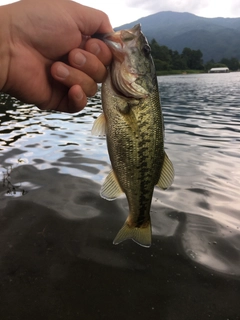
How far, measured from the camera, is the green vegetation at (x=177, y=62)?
Answer: 393 feet

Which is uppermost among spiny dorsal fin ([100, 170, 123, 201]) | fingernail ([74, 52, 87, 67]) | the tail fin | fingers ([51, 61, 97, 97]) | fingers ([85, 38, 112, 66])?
fingers ([85, 38, 112, 66])

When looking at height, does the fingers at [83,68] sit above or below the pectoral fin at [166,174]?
above

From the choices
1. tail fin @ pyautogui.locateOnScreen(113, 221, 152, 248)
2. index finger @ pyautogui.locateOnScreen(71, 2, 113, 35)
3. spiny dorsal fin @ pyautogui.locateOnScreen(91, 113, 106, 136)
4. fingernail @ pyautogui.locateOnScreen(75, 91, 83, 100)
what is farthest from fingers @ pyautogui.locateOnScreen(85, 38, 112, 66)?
tail fin @ pyautogui.locateOnScreen(113, 221, 152, 248)

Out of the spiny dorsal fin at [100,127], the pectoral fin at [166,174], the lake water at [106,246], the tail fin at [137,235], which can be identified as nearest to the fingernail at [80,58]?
the spiny dorsal fin at [100,127]

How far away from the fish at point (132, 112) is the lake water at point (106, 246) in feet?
5.18

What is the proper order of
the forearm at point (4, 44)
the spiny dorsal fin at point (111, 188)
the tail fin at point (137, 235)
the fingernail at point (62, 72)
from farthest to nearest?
the tail fin at point (137, 235) < the spiny dorsal fin at point (111, 188) < the fingernail at point (62, 72) < the forearm at point (4, 44)

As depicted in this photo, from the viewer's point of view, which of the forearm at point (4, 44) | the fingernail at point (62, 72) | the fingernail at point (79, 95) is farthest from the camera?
the fingernail at point (79, 95)

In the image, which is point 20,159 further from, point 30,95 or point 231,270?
point 231,270

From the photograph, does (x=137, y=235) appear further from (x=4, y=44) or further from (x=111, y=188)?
(x=4, y=44)

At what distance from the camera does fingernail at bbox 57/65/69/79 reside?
293 cm

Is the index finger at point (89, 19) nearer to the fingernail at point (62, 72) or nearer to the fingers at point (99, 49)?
the fingers at point (99, 49)

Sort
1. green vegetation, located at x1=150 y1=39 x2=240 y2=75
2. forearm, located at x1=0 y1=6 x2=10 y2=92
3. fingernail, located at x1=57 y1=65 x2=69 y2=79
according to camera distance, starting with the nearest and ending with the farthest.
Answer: forearm, located at x1=0 y1=6 x2=10 y2=92 < fingernail, located at x1=57 y1=65 x2=69 y2=79 < green vegetation, located at x1=150 y1=39 x2=240 y2=75

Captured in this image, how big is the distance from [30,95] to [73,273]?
254 cm

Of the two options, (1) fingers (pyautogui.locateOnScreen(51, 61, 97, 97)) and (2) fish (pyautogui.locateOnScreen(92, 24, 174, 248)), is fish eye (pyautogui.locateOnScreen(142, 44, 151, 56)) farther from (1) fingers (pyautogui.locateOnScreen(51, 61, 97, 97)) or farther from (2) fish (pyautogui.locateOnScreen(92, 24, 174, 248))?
(1) fingers (pyautogui.locateOnScreen(51, 61, 97, 97))
